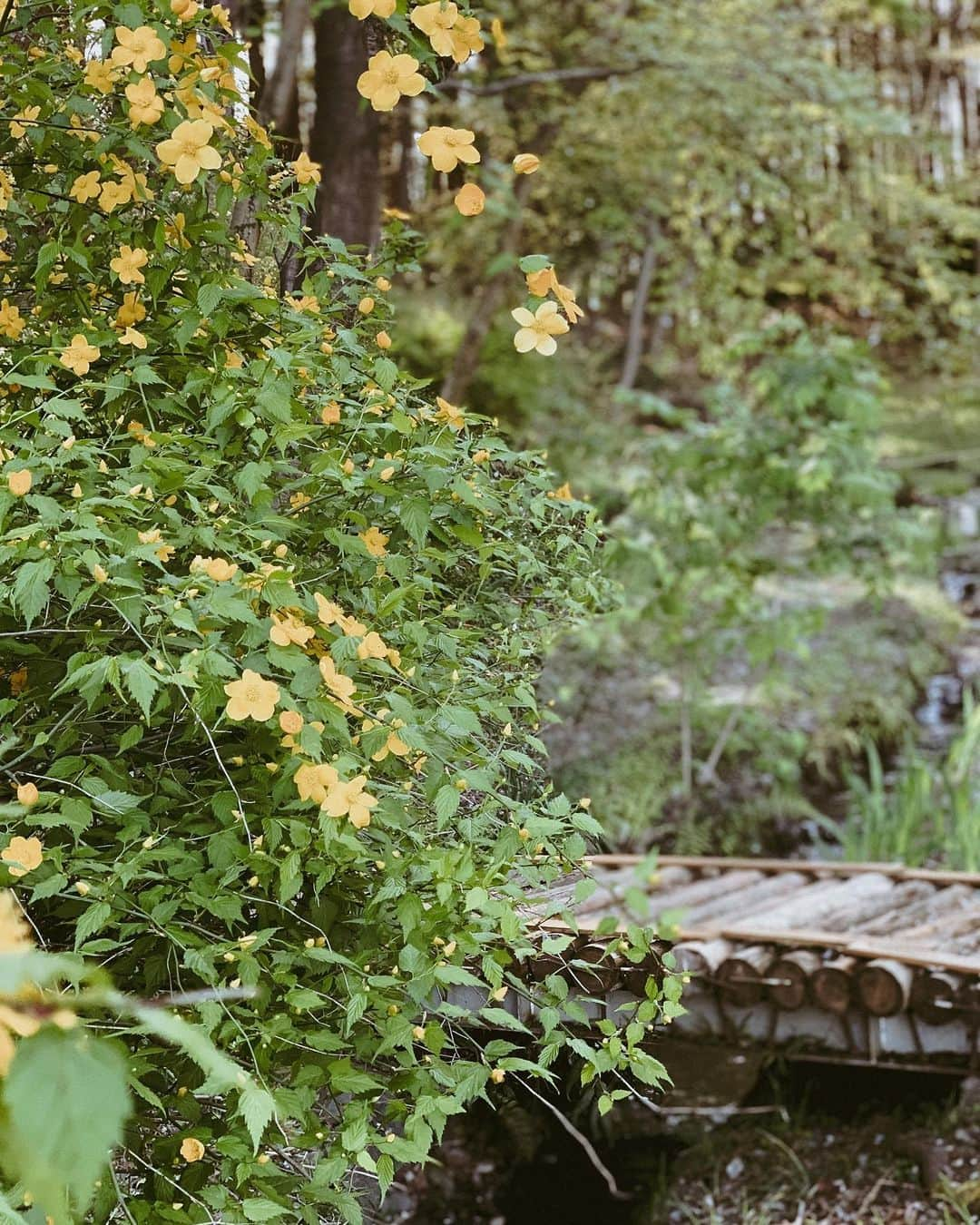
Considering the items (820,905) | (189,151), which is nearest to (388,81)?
(189,151)

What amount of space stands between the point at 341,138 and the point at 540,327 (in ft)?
8.52

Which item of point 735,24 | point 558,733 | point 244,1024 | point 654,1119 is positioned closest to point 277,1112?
point 244,1024

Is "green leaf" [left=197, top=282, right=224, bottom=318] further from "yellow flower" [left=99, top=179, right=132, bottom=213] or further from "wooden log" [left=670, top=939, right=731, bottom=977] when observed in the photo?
"wooden log" [left=670, top=939, right=731, bottom=977]

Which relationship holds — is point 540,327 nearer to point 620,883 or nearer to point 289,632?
point 289,632

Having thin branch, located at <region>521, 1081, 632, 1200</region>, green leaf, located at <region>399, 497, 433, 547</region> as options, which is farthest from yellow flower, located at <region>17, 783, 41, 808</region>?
thin branch, located at <region>521, 1081, 632, 1200</region>

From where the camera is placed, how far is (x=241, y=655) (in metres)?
1.26

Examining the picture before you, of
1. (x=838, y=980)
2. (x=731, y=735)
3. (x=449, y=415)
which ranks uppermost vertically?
(x=449, y=415)

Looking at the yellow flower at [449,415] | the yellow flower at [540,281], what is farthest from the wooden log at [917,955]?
the yellow flower at [540,281]

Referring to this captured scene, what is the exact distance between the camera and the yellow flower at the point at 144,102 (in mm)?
1412

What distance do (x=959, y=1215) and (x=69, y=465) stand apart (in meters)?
2.88

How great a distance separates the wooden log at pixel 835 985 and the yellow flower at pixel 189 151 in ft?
8.13

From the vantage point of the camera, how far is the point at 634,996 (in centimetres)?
157

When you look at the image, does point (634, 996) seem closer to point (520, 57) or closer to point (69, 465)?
point (69, 465)

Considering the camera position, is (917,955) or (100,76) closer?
(100,76)
